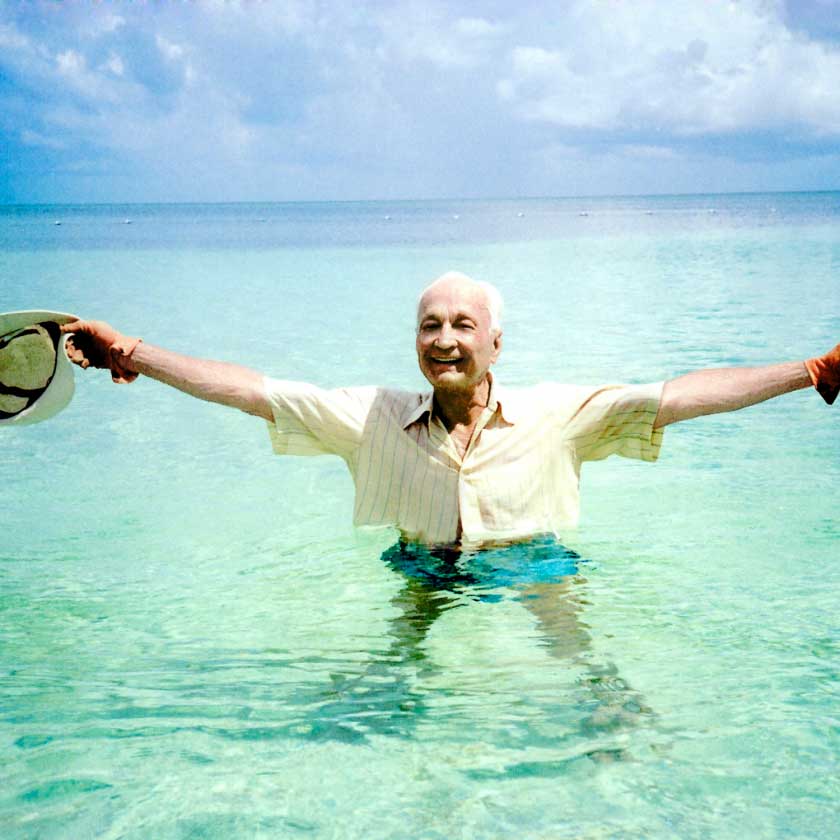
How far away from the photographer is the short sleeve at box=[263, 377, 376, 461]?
351cm

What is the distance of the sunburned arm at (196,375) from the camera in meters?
3.39

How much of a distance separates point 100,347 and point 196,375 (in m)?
0.36

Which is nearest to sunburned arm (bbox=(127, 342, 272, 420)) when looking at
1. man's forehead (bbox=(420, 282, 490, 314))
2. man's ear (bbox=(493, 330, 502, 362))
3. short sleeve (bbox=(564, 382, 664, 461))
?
man's forehead (bbox=(420, 282, 490, 314))

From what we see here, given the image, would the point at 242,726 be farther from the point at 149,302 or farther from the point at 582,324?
the point at 149,302

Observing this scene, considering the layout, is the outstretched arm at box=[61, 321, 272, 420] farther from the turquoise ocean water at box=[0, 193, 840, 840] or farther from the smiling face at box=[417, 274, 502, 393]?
the turquoise ocean water at box=[0, 193, 840, 840]

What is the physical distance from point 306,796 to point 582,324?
11.6m

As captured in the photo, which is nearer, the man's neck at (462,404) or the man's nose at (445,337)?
the man's nose at (445,337)

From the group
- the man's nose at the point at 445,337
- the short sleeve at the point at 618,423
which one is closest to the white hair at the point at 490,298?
the man's nose at the point at 445,337

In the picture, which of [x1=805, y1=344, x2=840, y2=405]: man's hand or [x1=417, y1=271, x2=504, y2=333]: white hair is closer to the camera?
[x1=805, y1=344, x2=840, y2=405]: man's hand

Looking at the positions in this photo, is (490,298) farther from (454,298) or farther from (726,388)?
(726,388)

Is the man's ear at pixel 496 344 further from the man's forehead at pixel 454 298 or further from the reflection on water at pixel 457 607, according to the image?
the reflection on water at pixel 457 607

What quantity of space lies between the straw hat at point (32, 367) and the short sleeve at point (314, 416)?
723mm

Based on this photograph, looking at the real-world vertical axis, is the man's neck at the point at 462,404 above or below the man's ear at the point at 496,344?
below

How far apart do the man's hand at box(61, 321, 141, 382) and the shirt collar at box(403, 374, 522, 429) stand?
0.96 metres
